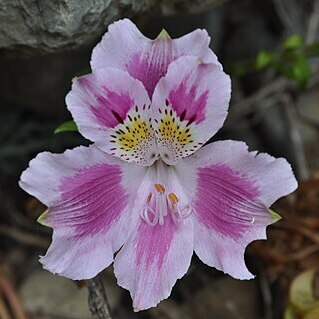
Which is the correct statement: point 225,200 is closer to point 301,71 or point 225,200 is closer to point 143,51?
point 143,51

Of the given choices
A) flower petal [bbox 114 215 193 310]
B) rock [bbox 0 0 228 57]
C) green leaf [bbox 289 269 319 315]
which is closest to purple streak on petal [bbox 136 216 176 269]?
flower petal [bbox 114 215 193 310]

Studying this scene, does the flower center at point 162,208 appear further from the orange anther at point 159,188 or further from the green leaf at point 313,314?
the green leaf at point 313,314

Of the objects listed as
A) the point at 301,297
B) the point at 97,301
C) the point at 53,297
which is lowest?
the point at 53,297

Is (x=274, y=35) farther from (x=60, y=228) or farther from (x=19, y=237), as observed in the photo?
(x=60, y=228)

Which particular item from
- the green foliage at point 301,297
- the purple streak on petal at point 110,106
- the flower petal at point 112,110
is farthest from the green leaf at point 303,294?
the purple streak on petal at point 110,106

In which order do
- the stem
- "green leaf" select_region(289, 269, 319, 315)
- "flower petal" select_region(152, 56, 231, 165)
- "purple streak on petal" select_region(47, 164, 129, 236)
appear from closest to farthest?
1. "flower petal" select_region(152, 56, 231, 165)
2. "purple streak on petal" select_region(47, 164, 129, 236)
3. the stem
4. "green leaf" select_region(289, 269, 319, 315)

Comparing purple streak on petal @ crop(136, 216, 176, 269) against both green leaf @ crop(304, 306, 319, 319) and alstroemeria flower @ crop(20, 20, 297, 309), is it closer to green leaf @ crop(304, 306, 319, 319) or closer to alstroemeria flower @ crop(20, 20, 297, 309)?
alstroemeria flower @ crop(20, 20, 297, 309)

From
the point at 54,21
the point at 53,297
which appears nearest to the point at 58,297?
the point at 53,297
